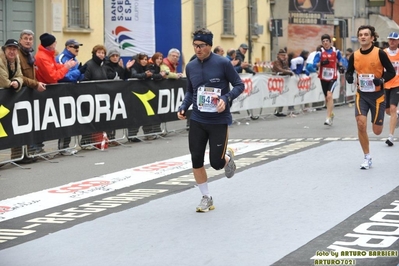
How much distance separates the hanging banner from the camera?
2045 cm

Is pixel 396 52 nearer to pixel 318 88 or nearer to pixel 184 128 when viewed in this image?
pixel 184 128

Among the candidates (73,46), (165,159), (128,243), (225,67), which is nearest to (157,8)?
(73,46)

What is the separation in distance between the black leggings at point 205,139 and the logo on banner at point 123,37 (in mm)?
10975

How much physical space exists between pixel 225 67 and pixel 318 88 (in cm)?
1717

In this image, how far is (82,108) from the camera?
1533cm

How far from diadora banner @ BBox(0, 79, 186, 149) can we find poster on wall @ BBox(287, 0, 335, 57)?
19.7 metres

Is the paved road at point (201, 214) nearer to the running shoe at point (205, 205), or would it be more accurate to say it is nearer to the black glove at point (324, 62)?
the running shoe at point (205, 205)

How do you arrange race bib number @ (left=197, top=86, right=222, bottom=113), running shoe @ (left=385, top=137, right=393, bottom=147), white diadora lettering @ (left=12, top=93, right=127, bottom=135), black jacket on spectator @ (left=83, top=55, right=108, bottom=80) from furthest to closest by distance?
black jacket on spectator @ (left=83, top=55, right=108, bottom=80) < running shoe @ (left=385, top=137, right=393, bottom=147) < white diadora lettering @ (left=12, top=93, right=127, bottom=135) < race bib number @ (left=197, top=86, right=222, bottom=113)

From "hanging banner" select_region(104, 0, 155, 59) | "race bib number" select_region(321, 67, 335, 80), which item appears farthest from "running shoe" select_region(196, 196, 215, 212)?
"race bib number" select_region(321, 67, 335, 80)

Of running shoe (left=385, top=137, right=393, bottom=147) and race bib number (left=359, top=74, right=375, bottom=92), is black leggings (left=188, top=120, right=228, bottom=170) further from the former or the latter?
running shoe (left=385, top=137, right=393, bottom=147)

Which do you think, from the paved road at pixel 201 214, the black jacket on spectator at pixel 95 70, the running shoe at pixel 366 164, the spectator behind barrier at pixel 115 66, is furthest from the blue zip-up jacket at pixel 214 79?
the spectator behind barrier at pixel 115 66

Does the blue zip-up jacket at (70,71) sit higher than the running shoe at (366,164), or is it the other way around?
the blue zip-up jacket at (70,71)

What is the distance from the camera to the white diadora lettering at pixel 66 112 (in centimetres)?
1374

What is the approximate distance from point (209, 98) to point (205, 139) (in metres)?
0.48
